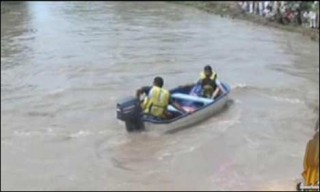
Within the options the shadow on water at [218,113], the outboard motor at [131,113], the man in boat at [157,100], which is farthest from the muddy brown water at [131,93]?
the man in boat at [157,100]

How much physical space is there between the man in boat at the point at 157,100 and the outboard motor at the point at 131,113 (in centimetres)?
13

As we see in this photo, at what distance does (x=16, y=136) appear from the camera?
283 inches

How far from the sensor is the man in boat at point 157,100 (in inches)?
278

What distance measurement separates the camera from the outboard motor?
270 inches

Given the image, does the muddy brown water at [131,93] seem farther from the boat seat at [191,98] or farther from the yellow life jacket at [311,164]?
the yellow life jacket at [311,164]

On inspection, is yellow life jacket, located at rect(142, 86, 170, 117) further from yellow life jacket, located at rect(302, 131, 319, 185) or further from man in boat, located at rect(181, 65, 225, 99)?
yellow life jacket, located at rect(302, 131, 319, 185)

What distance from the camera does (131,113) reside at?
7.05 meters

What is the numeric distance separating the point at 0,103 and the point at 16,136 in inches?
73.8

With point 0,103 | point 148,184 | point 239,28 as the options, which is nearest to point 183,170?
point 148,184

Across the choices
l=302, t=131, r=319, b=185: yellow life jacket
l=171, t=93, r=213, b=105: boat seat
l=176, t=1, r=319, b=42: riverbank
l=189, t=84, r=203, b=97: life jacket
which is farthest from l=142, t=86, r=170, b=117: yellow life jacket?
l=176, t=1, r=319, b=42: riverbank

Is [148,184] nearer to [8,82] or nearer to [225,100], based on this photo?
[225,100]

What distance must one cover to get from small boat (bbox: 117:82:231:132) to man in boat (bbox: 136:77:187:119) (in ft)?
0.28

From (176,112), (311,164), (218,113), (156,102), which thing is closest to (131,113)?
(156,102)

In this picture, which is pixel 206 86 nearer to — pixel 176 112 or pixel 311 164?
pixel 176 112
